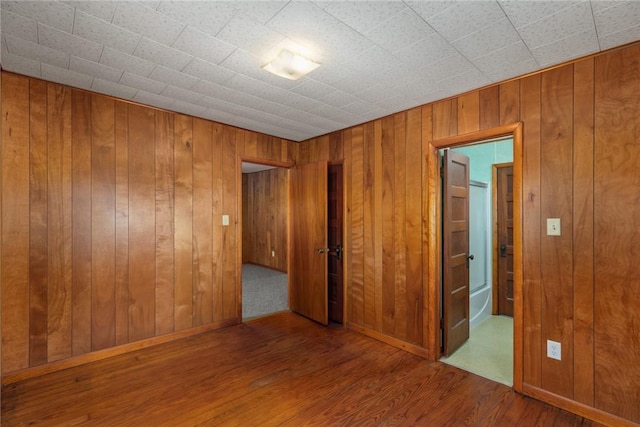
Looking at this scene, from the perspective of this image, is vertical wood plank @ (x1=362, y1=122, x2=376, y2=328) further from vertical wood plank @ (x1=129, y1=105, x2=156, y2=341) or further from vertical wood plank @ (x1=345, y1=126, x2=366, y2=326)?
vertical wood plank @ (x1=129, y1=105, x2=156, y2=341)

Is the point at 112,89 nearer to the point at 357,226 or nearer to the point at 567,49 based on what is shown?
the point at 357,226

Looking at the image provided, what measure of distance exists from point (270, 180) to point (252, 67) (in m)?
5.08

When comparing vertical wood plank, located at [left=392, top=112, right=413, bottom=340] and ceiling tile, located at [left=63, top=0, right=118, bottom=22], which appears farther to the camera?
vertical wood plank, located at [left=392, top=112, right=413, bottom=340]

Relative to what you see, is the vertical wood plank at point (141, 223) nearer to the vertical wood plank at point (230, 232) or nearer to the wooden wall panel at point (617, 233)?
the vertical wood plank at point (230, 232)

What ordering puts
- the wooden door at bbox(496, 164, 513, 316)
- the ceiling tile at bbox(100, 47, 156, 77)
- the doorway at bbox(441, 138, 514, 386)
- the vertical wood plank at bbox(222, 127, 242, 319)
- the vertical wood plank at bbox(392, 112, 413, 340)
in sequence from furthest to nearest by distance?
the wooden door at bbox(496, 164, 513, 316) < the vertical wood plank at bbox(222, 127, 242, 319) < the vertical wood plank at bbox(392, 112, 413, 340) < the doorway at bbox(441, 138, 514, 386) < the ceiling tile at bbox(100, 47, 156, 77)

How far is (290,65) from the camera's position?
1.95 m

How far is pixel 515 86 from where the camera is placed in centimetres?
223

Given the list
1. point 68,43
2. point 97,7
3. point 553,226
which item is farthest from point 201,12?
point 553,226

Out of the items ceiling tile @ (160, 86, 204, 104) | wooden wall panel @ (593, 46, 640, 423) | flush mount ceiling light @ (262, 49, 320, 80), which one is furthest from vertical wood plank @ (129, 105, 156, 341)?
wooden wall panel @ (593, 46, 640, 423)

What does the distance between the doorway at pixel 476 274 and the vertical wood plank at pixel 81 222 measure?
334 cm

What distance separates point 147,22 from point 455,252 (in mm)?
3130

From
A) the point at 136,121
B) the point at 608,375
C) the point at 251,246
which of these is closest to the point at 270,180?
the point at 251,246

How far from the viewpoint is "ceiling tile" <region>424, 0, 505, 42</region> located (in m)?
1.48

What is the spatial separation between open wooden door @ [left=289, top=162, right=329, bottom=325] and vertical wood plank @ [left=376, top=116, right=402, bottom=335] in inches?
30.2
